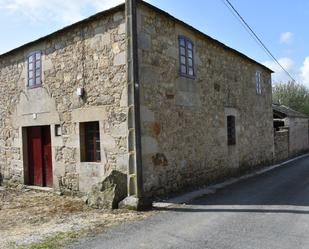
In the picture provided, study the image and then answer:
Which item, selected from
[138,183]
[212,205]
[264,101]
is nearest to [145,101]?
[138,183]

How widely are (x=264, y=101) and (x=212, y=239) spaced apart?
1260 centimetres

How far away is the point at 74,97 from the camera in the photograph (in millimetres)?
9445

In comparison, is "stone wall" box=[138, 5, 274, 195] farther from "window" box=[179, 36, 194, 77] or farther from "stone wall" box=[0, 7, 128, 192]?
"stone wall" box=[0, 7, 128, 192]

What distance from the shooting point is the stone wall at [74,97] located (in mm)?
8453

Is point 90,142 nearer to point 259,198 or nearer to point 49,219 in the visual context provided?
point 49,219

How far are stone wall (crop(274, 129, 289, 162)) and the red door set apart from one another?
1179 cm

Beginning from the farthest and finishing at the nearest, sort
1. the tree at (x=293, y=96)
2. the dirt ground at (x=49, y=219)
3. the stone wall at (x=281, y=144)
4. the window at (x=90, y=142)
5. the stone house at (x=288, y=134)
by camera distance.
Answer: the tree at (x=293, y=96) < the stone house at (x=288, y=134) < the stone wall at (x=281, y=144) < the window at (x=90, y=142) < the dirt ground at (x=49, y=219)

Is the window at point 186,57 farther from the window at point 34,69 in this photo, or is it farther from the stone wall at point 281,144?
the stone wall at point 281,144

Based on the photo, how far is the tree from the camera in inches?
1438

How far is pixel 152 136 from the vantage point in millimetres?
8594

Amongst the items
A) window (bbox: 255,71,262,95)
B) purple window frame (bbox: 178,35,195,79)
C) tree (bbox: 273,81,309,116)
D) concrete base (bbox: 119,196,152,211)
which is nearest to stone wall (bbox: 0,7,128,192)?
concrete base (bbox: 119,196,152,211)

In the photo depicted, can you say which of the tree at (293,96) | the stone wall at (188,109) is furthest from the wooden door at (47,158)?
the tree at (293,96)

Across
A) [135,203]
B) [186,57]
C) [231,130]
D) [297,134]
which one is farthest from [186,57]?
[297,134]

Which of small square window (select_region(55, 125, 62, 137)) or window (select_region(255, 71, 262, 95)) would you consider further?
window (select_region(255, 71, 262, 95))
